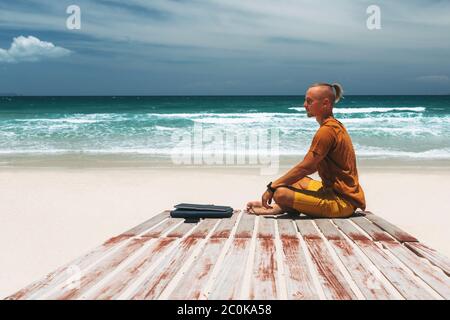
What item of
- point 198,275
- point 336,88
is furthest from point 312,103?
point 198,275

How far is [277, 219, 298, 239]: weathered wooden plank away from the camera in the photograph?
3.78 meters

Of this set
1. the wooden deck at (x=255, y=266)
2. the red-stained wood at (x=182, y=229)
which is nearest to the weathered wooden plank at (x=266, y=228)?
the wooden deck at (x=255, y=266)

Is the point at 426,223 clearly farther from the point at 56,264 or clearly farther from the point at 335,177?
the point at 56,264

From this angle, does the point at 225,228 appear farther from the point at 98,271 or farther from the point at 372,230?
the point at 98,271

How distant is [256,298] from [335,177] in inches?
93.9

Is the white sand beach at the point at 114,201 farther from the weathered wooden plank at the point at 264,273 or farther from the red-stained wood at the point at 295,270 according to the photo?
the red-stained wood at the point at 295,270

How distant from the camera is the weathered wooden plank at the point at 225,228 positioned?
12.7ft

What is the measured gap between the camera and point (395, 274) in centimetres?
279

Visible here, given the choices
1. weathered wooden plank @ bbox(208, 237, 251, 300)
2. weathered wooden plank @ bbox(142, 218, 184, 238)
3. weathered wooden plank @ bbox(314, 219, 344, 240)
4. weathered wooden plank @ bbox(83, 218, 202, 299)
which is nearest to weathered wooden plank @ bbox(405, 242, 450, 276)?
weathered wooden plank @ bbox(314, 219, 344, 240)

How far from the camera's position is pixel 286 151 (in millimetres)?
15766

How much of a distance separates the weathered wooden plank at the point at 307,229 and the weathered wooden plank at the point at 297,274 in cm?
23

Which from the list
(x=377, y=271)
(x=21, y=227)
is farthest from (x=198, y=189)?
(x=377, y=271)

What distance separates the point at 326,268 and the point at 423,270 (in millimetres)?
601
